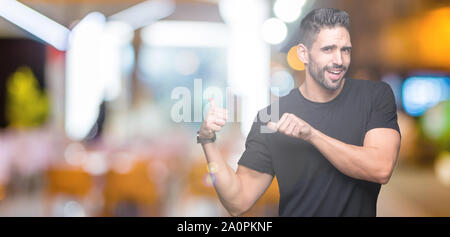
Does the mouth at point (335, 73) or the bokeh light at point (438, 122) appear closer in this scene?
the mouth at point (335, 73)

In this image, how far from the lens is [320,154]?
113 cm

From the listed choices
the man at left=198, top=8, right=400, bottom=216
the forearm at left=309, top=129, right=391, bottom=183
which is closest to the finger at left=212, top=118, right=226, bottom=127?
the man at left=198, top=8, right=400, bottom=216

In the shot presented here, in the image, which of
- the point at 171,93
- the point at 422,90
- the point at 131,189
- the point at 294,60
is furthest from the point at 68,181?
the point at 422,90

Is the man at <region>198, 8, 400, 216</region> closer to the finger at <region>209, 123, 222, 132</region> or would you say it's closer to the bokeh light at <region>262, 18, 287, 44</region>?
the finger at <region>209, 123, 222, 132</region>

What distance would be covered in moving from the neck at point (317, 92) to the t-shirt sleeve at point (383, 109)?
0.09m

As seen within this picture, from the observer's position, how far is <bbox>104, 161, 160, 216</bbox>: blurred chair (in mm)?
3914

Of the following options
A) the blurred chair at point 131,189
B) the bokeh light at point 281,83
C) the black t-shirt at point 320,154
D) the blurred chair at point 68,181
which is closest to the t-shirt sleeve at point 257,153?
the black t-shirt at point 320,154

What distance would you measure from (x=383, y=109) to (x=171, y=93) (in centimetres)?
58

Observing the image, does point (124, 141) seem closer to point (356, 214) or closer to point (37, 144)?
point (37, 144)

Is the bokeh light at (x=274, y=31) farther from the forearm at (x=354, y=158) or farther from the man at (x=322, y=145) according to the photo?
the forearm at (x=354, y=158)

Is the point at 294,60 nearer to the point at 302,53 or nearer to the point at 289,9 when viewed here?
the point at 302,53

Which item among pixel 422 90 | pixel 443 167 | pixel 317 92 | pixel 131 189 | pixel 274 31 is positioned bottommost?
pixel 443 167

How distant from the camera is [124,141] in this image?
559 cm

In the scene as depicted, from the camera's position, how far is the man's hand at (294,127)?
3.41 ft
